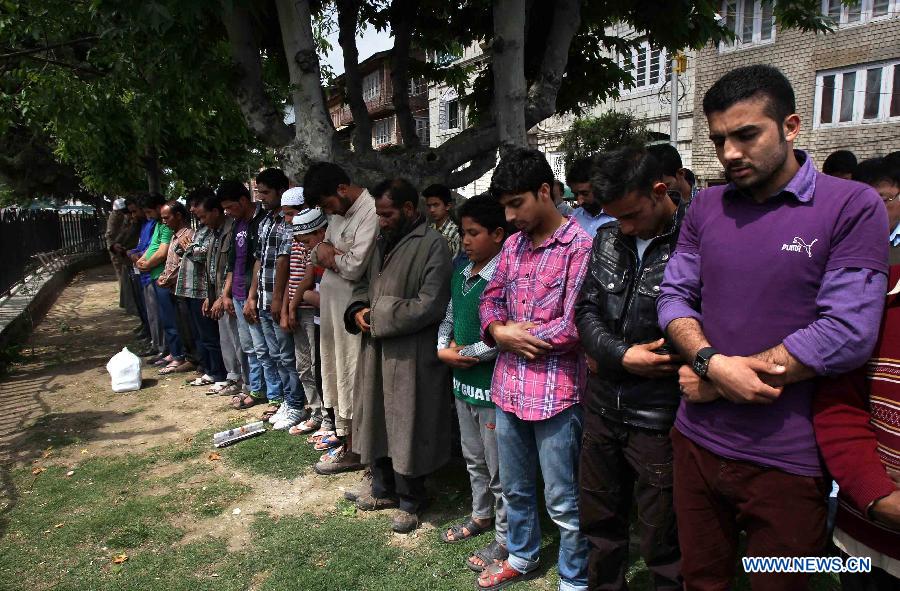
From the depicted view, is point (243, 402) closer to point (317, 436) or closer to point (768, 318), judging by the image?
point (317, 436)

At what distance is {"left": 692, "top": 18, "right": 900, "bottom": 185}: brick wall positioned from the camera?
14969 mm

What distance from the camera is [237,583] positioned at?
10.3 ft

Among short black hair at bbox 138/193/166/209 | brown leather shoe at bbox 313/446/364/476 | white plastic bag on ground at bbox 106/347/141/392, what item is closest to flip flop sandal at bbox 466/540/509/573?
brown leather shoe at bbox 313/446/364/476

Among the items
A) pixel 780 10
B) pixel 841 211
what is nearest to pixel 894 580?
pixel 841 211

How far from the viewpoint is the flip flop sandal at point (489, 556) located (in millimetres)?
3105

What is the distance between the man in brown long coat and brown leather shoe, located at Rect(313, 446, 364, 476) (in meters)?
0.72

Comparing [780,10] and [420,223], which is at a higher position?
[780,10]

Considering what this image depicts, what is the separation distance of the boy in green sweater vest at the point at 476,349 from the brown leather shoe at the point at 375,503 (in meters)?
0.82

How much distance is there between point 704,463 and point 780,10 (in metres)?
5.72

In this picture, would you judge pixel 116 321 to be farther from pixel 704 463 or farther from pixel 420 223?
pixel 704 463


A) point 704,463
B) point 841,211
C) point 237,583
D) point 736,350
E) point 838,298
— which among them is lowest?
point 237,583

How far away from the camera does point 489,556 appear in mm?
3135

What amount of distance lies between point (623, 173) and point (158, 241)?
6545 millimetres

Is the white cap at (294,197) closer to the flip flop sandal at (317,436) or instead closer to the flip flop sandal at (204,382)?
the flip flop sandal at (317,436)
